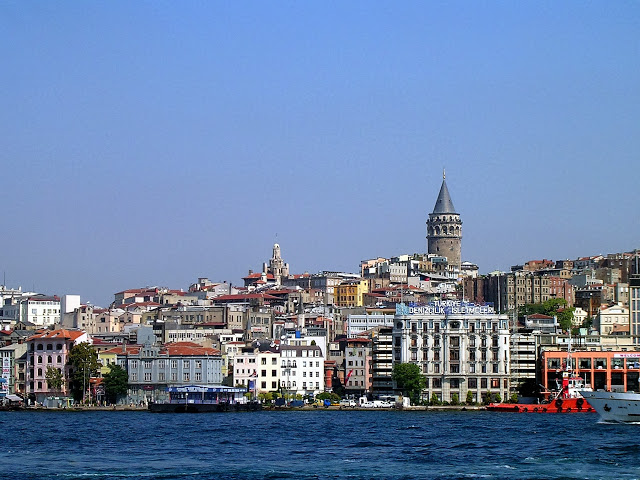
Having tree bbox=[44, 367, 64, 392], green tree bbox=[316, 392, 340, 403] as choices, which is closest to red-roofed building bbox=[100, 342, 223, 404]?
tree bbox=[44, 367, 64, 392]

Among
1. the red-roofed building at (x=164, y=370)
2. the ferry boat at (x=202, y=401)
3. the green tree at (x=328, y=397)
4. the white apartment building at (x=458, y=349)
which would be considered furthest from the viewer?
the red-roofed building at (x=164, y=370)

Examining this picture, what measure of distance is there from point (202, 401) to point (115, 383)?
310 inches

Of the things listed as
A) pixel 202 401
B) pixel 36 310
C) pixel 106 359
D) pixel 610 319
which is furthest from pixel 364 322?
pixel 36 310

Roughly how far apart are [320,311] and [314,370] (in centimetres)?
3343

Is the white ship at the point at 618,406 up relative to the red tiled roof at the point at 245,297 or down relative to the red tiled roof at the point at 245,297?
down

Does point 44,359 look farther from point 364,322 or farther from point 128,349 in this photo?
point 364,322

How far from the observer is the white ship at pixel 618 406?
243 feet

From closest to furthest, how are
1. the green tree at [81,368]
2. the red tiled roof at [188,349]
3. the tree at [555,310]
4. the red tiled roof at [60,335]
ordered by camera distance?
the green tree at [81,368] → the red tiled roof at [188,349] → the red tiled roof at [60,335] → the tree at [555,310]

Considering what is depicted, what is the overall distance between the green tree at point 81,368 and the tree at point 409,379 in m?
21.6

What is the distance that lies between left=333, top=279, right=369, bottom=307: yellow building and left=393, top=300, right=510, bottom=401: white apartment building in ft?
196

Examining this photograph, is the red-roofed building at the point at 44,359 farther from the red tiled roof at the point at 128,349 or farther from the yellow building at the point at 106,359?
the red tiled roof at the point at 128,349

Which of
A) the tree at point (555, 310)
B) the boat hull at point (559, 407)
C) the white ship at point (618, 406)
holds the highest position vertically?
the tree at point (555, 310)

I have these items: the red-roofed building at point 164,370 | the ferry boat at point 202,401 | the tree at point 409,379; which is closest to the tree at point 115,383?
the red-roofed building at point 164,370

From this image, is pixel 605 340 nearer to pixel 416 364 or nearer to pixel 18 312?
pixel 416 364
